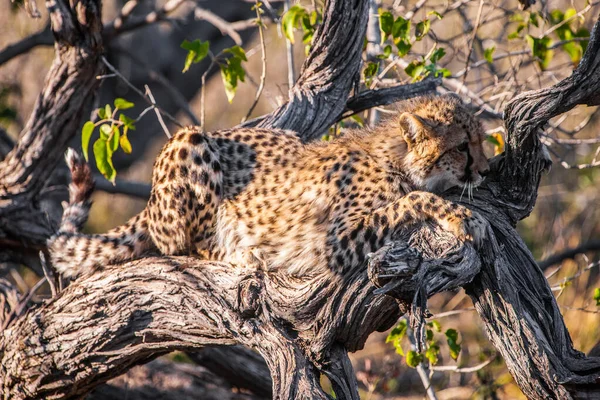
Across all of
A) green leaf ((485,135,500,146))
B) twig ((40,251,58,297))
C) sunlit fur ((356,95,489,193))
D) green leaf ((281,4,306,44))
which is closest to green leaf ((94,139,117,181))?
twig ((40,251,58,297))

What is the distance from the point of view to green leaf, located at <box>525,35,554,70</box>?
4767 mm

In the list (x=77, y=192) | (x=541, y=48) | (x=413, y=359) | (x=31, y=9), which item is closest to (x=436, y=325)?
(x=413, y=359)

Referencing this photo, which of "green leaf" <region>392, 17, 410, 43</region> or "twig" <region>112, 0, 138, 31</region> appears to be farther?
"twig" <region>112, 0, 138, 31</region>

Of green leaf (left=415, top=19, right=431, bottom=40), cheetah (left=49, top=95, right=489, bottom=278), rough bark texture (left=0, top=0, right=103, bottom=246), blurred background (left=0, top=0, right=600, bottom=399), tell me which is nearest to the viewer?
cheetah (left=49, top=95, right=489, bottom=278)

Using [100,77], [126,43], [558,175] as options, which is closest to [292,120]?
[100,77]

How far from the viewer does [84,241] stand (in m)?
4.44

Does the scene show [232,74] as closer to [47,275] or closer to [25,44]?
[47,275]

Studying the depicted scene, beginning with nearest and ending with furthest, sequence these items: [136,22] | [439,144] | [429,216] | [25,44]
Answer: [429,216], [439,144], [136,22], [25,44]

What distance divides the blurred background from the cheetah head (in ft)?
2.19

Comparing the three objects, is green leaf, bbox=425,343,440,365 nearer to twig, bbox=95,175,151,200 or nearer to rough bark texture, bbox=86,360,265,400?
rough bark texture, bbox=86,360,265,400

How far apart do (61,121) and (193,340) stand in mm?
1783

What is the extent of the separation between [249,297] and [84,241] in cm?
130

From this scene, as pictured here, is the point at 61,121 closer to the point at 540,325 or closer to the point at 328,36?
the point at 328,36

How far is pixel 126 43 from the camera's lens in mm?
9430
